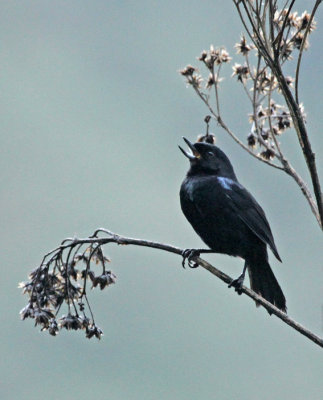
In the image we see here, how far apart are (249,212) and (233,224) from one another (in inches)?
8.1

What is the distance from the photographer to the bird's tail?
5.82 m

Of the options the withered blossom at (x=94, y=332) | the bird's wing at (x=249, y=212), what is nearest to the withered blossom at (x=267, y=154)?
the bird's wing at (x=249, y=212)

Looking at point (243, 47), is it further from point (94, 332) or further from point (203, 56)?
point (94, 332)

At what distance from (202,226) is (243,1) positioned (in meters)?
2.00

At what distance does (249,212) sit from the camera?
5938 mm

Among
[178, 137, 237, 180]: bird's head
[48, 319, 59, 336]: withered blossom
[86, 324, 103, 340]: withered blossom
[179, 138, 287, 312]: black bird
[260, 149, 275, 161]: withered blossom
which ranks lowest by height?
[86, 324, 103, 340]: withered blossom

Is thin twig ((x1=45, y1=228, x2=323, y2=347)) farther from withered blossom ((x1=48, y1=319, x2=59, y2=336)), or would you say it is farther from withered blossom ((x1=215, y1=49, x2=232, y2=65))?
withered blossom ((x1=215, y1=49, x2=232, y2=65))

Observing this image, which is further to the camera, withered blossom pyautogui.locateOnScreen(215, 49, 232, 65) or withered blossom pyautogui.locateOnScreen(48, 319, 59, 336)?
withered blossom pyautogui.locateOnScreen(215, 49, 232, 65)

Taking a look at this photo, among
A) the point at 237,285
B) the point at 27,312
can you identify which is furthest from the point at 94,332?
the point at 237,285

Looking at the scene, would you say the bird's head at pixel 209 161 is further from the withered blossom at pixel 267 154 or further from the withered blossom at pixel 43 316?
the withered blossom at pixel 43 316

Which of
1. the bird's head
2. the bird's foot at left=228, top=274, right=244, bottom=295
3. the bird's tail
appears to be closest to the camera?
the bird's foot at left=228, top=274, right=244, bottom=295

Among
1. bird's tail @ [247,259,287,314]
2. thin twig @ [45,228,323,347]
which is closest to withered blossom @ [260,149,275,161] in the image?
bird's tail @ [247,259,287,314]

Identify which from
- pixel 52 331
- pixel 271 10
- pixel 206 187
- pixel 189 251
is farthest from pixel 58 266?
pixel 271 10

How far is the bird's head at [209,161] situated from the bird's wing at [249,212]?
31cm
